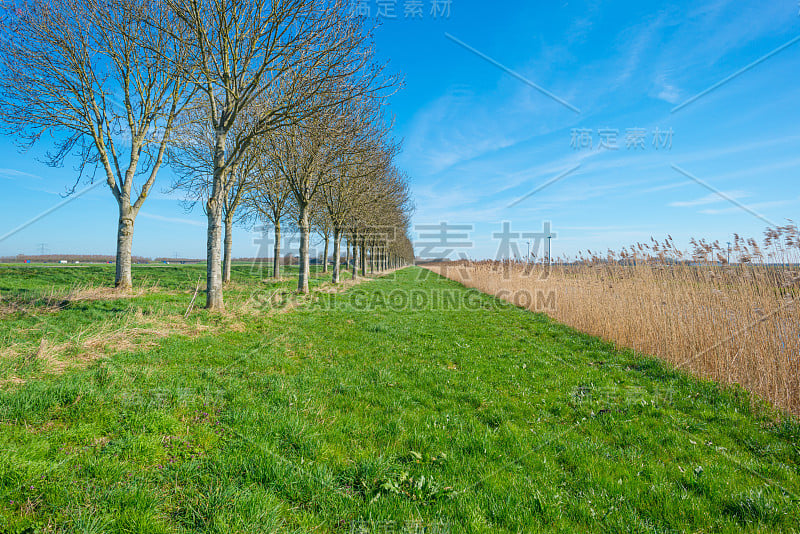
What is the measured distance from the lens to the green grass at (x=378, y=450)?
2.76 metres

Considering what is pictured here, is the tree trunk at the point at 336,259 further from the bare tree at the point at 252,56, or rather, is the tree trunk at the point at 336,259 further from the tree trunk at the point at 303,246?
the bare tree at the point at 252,56

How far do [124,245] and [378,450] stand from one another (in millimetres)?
15177

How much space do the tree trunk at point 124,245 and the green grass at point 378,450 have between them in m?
7.55

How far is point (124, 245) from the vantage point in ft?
44.3

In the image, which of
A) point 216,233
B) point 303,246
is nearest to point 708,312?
point 216,233

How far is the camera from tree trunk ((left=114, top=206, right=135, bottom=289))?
43.9ft

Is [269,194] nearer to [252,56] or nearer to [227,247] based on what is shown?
[227,247]

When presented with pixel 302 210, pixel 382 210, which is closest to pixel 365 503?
pixel 302 210

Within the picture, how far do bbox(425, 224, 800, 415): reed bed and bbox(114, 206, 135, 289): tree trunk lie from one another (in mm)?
17934

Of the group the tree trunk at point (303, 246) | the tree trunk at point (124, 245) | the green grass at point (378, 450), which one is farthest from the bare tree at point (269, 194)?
the green grass at point (378, 450)

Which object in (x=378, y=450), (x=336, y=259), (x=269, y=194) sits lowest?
(x=378, y=450)

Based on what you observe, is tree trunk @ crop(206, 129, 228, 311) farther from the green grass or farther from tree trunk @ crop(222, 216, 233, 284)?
tree trunk @ crop(222, 216, 233, 284)

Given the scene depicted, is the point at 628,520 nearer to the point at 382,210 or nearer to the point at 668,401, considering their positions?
the point at 668,401

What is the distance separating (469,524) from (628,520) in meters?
1.45
